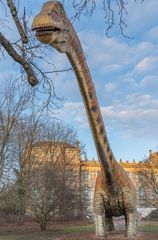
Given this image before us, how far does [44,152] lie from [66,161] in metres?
2.54

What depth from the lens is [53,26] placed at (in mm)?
6301

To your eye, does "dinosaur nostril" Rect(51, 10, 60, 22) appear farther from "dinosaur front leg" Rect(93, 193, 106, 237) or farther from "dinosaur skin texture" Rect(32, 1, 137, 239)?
"dinosaur front leg" Rect(93, 193, 106, 237)

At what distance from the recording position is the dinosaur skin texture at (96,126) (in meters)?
6.36

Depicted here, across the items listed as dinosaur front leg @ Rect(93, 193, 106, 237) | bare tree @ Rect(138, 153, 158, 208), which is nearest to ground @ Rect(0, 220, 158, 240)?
dinosaur front leg @ Rect(93, 193, 106, 237)

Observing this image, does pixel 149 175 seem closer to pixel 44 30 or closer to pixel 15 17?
pixel 44 30

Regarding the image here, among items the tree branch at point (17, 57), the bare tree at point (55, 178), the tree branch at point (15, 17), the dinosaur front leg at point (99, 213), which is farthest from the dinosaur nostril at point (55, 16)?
the bare tree at point (55, 178)

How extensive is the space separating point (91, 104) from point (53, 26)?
12.7ft

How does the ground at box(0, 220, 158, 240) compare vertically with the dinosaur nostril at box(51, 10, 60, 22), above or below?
below

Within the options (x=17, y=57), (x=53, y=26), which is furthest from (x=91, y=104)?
(x=17, y=57)

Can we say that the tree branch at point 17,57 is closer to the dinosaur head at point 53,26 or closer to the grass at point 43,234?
the dinosaur head at point 53,26

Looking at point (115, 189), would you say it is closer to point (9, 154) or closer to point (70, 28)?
point (70, 28)

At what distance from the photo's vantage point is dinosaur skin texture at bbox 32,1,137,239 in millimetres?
6363

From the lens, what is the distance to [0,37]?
572 centimetres

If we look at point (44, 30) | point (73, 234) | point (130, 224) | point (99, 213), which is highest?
point (44, 30)
